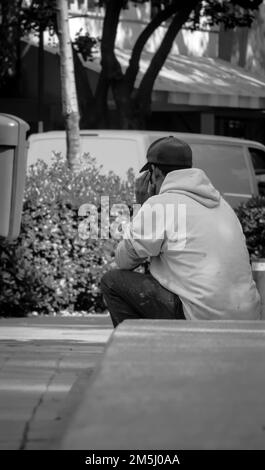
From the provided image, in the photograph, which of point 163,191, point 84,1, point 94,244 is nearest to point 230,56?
point 84,1

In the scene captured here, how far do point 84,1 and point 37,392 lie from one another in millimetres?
19315

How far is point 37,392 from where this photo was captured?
622cm

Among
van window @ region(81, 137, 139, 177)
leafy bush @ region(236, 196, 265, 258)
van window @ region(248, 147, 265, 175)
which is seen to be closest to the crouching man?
leafy bush @ region(236, 196, 265, 258)

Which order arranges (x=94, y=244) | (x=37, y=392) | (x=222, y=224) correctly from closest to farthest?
(x=37, y=392)
(x=222, y=224)
(x=94, y=244)

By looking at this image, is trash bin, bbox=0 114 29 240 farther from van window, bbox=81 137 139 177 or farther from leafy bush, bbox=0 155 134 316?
van window, bbox=81 137 139 177

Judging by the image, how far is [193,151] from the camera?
14680 mm

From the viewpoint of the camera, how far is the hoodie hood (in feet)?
22.5

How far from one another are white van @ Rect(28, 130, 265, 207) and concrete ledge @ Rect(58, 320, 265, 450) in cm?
854

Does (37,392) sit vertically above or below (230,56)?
above

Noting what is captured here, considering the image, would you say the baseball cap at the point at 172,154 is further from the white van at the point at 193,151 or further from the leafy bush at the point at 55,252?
the white van at the point at 193,151

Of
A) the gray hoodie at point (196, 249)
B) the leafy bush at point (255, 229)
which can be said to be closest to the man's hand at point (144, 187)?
the gray hoodie at point (196, 249)

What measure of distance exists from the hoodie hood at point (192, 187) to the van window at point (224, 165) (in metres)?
7.51

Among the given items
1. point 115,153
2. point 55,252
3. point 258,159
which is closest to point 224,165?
point 258,159
